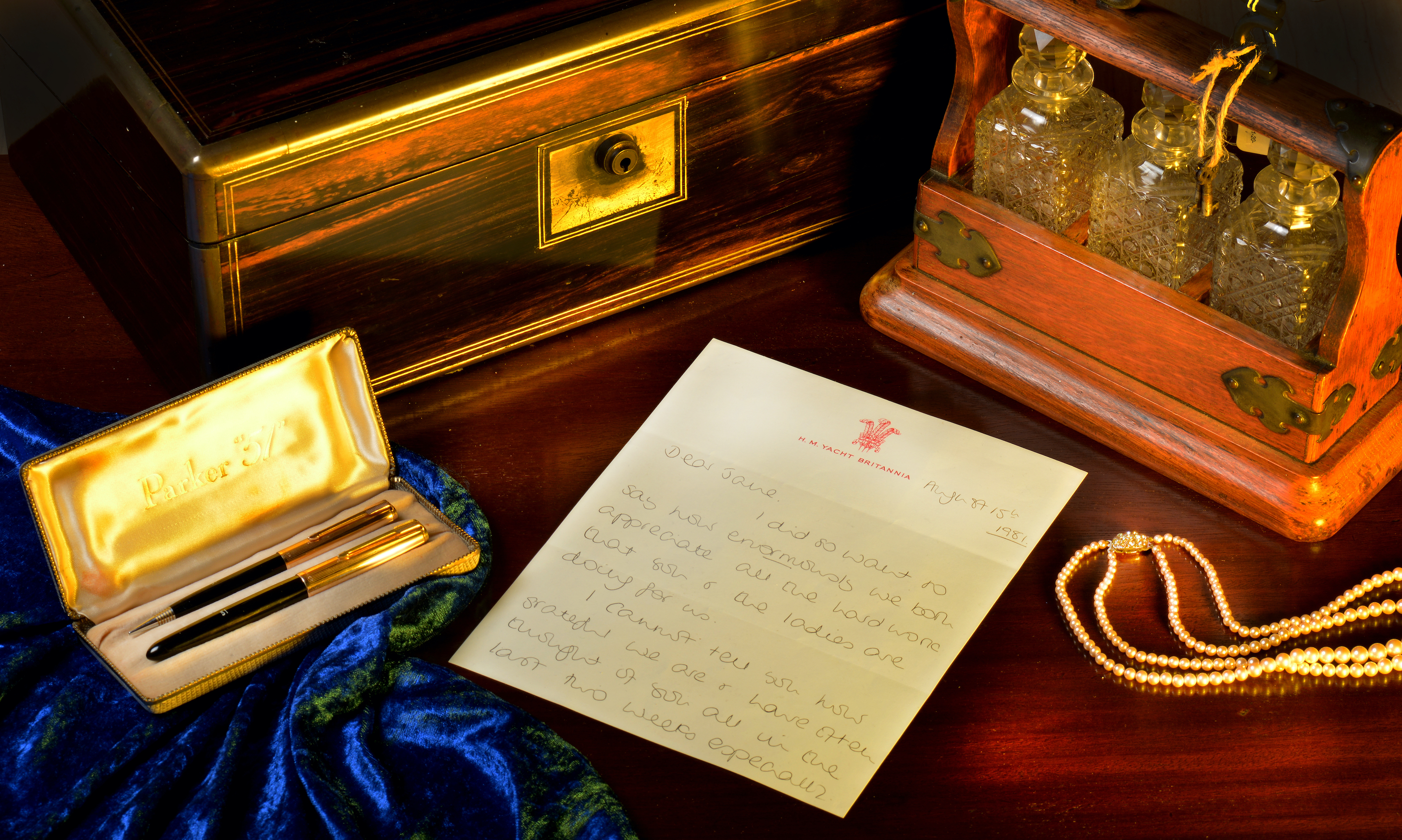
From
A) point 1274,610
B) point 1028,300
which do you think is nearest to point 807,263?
point 1028,300

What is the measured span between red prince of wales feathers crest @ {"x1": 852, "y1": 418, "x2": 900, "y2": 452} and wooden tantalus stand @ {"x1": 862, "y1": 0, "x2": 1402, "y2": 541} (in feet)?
0.31

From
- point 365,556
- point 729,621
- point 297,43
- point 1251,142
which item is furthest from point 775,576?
point 1251,142

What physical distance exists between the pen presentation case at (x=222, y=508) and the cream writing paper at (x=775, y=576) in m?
0.10

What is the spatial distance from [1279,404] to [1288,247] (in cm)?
11

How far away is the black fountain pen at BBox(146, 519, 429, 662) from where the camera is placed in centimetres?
90

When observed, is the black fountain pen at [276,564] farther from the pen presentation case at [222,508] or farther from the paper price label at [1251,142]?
the paper price label at [1251,142]

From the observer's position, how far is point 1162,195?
0.99 m

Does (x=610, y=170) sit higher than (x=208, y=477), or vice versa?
(x=610, y=170)

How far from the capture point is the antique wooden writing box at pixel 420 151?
0.98 meters

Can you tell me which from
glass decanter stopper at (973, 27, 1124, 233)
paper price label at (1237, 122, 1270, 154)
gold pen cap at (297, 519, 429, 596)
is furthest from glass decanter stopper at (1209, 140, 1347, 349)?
gold pen cap at (297, 519, 429, 596)

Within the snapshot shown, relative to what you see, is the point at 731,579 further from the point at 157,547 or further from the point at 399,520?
the point at 157,547

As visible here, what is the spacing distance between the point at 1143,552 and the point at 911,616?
0.60ft

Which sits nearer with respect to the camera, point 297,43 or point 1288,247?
point 1288,247

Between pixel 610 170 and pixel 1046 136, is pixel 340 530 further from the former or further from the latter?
pixel 1046 136
